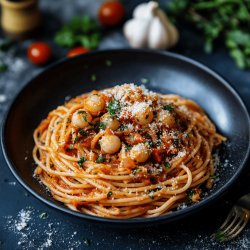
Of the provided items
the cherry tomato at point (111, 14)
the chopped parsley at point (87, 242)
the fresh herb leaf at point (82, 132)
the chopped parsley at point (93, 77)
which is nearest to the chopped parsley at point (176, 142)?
the fresh herb leaf at point (82, 132)

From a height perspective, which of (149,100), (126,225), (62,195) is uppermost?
(149,100)

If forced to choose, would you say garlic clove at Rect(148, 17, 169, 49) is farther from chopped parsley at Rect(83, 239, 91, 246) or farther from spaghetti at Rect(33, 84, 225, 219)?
chopped parsley at Rect(83, 239, 91, 246)

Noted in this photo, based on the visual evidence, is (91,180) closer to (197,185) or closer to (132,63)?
(197,185)

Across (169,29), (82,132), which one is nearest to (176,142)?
(82,132)

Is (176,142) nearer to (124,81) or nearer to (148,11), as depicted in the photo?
(124,81)

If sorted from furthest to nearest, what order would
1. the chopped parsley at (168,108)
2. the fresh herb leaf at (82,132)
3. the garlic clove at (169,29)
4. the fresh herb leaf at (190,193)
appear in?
the garlic clove at (169,29) → the chopped parsley at (168,108) → the fresh herb leaf at (82,132) → the fresh herb leaf at (190,193)

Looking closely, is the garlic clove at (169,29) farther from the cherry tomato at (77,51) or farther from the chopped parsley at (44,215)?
the chopped parsley at (44,215)

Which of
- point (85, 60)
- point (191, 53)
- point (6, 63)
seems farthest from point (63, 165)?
point (191, 53)
